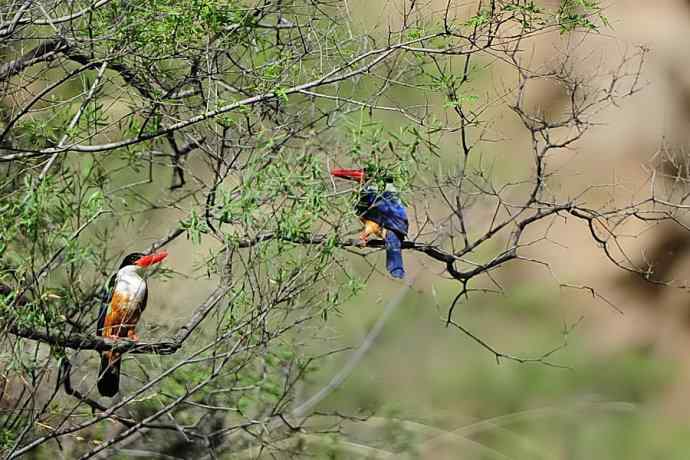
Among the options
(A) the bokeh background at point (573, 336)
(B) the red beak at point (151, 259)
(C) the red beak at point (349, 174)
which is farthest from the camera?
(A) the bokeh background at point (573, 336)

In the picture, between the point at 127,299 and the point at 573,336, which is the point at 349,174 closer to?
the point at 127,299

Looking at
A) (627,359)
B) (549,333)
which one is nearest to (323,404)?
(549,333)

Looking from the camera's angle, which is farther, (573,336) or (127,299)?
(573,336)

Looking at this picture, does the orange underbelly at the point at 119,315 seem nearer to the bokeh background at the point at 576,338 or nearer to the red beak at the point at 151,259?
the red beak at the point at 151,259

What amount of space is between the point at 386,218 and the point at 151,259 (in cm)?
87

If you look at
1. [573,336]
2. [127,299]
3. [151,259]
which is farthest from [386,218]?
[573,336]

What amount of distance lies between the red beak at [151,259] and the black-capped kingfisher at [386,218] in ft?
2.30

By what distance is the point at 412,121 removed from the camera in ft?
11.5

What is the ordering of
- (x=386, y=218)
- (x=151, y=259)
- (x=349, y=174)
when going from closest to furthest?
(x=349, y=174) < (x=386, y=218) < (x=151, y=259)

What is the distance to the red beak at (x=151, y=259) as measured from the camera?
3.92 metres

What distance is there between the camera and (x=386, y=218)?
3746mm

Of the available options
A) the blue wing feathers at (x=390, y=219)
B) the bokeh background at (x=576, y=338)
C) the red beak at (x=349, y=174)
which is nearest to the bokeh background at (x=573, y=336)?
the bokeh background at (x=576, y=338)

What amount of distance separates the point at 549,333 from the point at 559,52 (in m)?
5.16

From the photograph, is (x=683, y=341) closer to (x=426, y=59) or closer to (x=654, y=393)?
(x=654, y=393)
